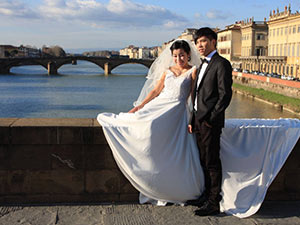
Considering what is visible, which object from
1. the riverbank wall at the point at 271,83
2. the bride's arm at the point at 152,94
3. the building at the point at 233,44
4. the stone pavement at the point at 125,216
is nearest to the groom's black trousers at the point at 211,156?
the stone pavement at the point at 125,216

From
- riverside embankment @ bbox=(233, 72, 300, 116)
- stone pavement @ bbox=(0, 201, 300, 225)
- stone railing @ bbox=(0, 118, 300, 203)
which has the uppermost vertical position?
stone railing @ bbox=(0, 118, 300, 203)

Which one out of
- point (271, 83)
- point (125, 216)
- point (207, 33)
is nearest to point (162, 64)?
point (207, 33)

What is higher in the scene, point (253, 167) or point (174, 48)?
point (174, 48)

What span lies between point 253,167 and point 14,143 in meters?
1.46

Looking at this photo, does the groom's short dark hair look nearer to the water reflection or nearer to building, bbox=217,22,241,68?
the water reflection

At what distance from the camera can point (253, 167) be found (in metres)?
2.62

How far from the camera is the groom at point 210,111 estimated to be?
2.39 metres

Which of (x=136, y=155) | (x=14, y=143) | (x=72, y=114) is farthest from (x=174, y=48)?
(x=72, y=114)

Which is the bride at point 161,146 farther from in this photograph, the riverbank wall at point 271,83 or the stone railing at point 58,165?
the riverbank wall at point 271,83

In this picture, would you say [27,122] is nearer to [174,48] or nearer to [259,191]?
[174,48]

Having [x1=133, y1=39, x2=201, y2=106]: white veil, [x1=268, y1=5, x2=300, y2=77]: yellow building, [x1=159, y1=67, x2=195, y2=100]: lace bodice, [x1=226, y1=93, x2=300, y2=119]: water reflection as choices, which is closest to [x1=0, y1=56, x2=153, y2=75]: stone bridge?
[x1=268, y1=5, x2=300, y2=77]: yellow building

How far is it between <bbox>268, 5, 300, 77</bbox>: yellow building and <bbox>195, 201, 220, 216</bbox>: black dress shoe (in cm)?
3126

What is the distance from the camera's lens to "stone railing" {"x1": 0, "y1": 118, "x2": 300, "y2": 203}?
2.62m

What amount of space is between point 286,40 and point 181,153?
118ft
